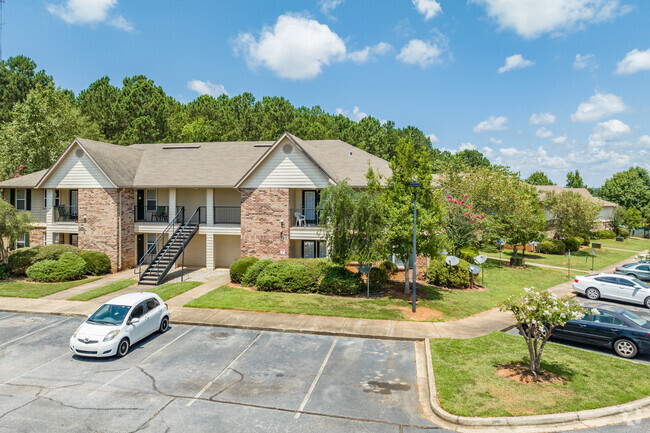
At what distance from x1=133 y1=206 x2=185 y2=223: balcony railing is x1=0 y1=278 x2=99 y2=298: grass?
6.64 metres

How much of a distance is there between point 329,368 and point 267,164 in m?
16.2

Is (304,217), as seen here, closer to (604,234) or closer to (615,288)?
(615,288)

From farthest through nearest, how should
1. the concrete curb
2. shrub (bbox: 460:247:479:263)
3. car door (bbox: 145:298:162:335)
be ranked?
shrub (bbox: 460:247:479:263), car door (bbox: 145:298:162:335), the concrete curb

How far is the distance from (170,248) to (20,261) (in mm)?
9134

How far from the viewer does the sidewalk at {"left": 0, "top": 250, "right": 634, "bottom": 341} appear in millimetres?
14992

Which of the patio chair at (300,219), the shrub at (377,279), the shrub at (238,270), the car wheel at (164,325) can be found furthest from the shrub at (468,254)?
the car wheel at (164,325)

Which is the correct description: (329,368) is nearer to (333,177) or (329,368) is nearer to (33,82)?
(333,177)

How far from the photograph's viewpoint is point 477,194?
31125 mm

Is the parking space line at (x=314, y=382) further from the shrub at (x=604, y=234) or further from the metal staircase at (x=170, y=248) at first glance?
the shrub at (x=604, y=234)

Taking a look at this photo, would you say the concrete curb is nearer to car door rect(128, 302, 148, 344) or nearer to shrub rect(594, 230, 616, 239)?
car door rect(128, 302, 148, 344)

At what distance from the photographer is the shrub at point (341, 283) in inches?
803

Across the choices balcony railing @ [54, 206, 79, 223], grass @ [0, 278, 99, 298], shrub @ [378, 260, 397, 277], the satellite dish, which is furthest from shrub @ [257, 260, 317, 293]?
balcony railing @ [54, 206, 79, 223]

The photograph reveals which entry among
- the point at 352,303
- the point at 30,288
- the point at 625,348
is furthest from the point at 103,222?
the point at 625,348

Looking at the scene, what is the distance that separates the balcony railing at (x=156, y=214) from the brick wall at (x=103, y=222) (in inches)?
49.2
